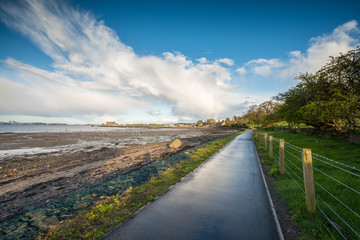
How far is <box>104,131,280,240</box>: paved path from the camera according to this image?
2.96 meters

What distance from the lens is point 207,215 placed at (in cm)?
359

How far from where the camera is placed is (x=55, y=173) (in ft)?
30.6

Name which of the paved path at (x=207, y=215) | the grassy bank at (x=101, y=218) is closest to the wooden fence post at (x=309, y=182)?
the paved path at (x=207, y=215)

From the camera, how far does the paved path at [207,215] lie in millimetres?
2965

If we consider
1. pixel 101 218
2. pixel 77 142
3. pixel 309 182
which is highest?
pixel 309 182

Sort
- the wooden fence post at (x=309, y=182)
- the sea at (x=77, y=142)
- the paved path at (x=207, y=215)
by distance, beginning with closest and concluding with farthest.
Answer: the paved path at (x=207, y=215)
the wooden fence post at (x=309, y=182)
the sea at (x=77, y=142)

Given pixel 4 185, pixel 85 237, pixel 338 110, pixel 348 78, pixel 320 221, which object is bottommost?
pixel 4 185

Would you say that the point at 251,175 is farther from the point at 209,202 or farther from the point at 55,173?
the point at 55,173

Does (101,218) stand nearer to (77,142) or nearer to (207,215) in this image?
(207,215)

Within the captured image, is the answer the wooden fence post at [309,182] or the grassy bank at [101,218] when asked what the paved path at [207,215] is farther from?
the wooden fence post at [309,182]

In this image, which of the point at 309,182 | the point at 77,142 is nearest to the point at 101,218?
the point at 309,182

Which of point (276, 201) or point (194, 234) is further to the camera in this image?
point (276, 201)

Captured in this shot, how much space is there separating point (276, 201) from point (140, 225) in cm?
386

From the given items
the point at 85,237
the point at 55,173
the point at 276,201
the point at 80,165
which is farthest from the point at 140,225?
the point at 80,165
